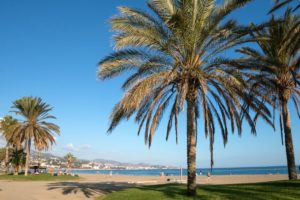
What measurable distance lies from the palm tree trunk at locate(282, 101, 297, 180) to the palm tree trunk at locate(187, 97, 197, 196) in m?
7.75

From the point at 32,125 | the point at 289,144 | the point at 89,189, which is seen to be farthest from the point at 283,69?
the point at 32,125

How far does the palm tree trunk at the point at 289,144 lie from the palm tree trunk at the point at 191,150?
775cm

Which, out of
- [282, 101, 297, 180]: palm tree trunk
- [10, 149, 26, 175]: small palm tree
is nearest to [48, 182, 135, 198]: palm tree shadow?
[282, 101, 297, 180]: palm tree trunk

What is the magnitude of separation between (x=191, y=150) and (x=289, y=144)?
26.0 ft

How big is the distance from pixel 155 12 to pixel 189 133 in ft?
18.2

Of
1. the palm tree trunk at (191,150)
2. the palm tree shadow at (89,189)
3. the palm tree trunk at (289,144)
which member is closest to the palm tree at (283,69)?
the palm tree trunk at (289,144)

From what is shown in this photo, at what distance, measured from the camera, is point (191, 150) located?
13797 millimetres

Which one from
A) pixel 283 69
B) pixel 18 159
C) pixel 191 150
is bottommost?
pixel 191 150

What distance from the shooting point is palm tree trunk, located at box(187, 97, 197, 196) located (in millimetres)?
13500

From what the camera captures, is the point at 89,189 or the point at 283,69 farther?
the point at 89,189

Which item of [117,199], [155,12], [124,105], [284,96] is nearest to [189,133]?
[124,105]

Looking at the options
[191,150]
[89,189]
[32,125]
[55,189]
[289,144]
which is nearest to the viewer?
[191,150]

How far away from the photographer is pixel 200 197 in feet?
42.2

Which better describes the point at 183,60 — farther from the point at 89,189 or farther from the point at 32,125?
the point at 32,125
